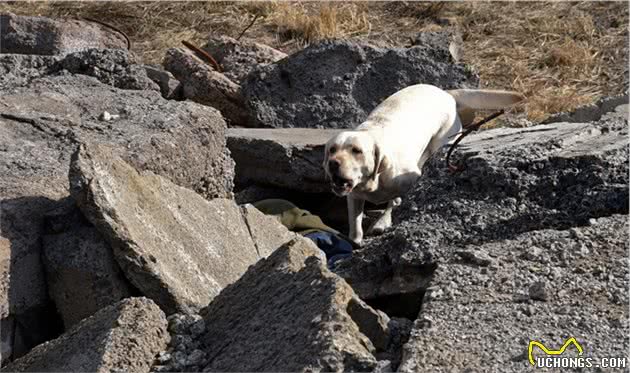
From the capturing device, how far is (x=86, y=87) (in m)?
7.13

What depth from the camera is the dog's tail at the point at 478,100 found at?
29.5ft

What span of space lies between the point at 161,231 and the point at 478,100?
3.92m

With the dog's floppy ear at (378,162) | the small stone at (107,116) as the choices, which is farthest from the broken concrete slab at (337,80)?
the small stone at (107,116)

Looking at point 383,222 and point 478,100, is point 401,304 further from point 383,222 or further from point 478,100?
point 478,100

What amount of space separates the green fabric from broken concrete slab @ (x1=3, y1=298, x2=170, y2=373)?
265 cm

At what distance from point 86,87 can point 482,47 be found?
489 cm

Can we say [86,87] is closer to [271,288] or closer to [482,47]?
[271,288]

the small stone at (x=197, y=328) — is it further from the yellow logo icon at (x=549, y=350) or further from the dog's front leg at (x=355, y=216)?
the dog's front leg at (x=355, y=216)

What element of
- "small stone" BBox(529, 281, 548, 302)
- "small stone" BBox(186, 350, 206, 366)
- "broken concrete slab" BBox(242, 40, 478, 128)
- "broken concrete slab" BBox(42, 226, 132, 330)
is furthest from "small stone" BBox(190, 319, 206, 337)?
"broken concrete slab" BBox(242, 40, 478, 128)

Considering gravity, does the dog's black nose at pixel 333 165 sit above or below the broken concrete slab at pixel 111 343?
below

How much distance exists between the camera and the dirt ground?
10.8m

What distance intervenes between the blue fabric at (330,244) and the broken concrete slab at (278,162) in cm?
85

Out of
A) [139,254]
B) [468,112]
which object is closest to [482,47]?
[468,112]

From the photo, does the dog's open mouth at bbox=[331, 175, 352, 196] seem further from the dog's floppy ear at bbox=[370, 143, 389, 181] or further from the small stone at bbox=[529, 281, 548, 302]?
the small stone at bbox=[529, 281, 548, 302]
